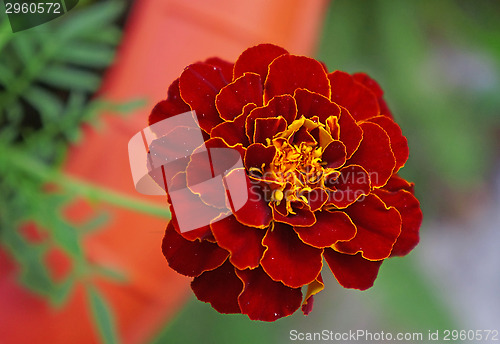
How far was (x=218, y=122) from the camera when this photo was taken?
1.42 feet

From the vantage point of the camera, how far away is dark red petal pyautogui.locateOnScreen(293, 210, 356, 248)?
0.40m

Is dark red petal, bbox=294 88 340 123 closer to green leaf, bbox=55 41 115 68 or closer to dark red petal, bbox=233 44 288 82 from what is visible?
dark red petal, bbox=233 44 288 82

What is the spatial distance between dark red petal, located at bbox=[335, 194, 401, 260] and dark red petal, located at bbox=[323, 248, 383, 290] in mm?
21

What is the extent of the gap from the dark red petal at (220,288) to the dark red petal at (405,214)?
0.14 m

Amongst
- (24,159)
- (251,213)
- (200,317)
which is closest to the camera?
(251,213)

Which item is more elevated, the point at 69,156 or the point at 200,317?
the point at 69,156

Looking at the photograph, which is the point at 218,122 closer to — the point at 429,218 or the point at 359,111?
the point at 359,111

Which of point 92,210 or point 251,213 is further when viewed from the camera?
point 92,210

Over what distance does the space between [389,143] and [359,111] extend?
0.18ft

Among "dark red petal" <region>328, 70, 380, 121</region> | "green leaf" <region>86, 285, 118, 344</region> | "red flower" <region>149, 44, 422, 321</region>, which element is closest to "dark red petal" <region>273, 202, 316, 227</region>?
"red flower" <region>149, 44, 422, 321</region>

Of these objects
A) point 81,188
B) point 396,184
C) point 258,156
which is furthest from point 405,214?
point 81,188

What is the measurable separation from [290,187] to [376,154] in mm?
75

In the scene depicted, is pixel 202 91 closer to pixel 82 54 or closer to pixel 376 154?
pixel 376 154

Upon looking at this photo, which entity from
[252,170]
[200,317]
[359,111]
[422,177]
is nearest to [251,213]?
[252,170]
